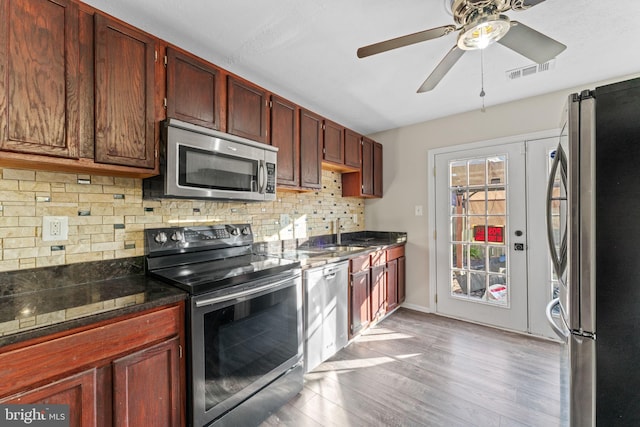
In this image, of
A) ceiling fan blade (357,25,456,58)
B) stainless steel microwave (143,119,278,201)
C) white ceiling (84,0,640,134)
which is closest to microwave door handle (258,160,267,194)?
stainless steel microwave (143,119,278,201)

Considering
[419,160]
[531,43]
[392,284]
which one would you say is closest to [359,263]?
[392,284]

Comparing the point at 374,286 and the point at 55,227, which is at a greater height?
the point at 55,227

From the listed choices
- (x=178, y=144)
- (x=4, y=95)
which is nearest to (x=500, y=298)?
(x=178, y=144)

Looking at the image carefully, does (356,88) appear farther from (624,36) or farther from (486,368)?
(486,368)

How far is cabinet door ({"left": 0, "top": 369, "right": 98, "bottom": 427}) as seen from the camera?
958 millimetres

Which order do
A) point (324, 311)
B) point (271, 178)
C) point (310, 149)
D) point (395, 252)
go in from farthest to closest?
1. point (395, 252)
2. point (310, 149)
3. point (324, 311)
4. point (271, 178)

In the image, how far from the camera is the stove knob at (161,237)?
1.76 meters

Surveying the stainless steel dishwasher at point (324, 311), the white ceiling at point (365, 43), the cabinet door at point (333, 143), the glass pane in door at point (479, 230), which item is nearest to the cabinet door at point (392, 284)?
the glass pane in door at point (479, 230)

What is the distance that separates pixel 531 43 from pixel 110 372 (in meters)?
2.37

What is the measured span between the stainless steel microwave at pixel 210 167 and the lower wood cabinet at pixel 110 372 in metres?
0.70

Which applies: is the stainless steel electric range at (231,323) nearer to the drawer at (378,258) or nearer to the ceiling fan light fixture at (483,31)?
the drawer at (378,258)

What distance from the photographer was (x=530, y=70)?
85.4 inches

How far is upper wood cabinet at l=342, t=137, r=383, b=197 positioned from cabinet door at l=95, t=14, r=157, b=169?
89.0 inches

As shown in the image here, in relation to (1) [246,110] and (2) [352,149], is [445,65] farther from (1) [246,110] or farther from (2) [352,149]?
(2) [352,149]
